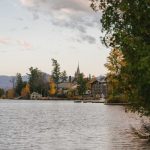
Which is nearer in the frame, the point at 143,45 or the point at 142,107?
the point at 143,45

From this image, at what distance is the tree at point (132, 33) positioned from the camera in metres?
29.2

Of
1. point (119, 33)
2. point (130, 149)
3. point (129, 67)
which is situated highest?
point (119, 33)

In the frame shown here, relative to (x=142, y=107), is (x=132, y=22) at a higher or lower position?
higher

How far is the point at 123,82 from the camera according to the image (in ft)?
115

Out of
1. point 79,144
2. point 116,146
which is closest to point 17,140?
point 79,144

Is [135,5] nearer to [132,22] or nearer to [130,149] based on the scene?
[132,22]

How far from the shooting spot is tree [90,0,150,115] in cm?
2920

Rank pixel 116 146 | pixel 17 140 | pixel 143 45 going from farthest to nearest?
pixel 17 140, pixel 116 146, pixel 143 45

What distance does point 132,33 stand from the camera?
3062cm

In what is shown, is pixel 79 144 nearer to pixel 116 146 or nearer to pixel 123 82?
pixel 116 146

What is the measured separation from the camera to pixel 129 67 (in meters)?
30.6

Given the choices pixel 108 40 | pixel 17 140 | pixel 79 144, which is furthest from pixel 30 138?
pixel 108 40

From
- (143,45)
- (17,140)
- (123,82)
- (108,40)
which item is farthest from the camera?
(17,140)

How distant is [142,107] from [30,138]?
586 inches
